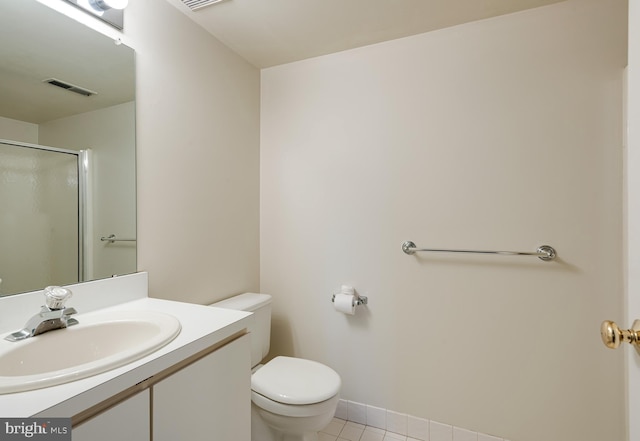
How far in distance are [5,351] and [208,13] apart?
1.52m

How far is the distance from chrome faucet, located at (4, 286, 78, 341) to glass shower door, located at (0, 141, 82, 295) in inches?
6.2

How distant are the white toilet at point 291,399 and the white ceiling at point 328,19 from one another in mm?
1442

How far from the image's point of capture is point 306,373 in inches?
59.1

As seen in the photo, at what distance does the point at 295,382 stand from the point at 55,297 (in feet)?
3.19

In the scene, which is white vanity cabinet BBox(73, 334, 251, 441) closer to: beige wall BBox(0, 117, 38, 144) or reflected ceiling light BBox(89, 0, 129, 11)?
beige wall BBox(0, 117, 38, 144)

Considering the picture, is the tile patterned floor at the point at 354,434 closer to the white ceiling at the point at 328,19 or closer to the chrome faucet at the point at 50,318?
the chrome faucet at the point at 50,318

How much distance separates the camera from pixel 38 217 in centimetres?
104

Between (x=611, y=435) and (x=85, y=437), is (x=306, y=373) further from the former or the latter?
(x=611, y=435)

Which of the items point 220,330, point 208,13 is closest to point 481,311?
point 220,330

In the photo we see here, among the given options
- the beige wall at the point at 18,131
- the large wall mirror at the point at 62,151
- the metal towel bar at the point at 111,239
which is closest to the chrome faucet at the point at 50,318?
the large wall mirror at the point at 62,151

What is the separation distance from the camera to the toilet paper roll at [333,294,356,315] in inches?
68.0

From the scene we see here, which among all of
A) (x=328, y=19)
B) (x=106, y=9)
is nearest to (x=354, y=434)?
(x=328, y=19)

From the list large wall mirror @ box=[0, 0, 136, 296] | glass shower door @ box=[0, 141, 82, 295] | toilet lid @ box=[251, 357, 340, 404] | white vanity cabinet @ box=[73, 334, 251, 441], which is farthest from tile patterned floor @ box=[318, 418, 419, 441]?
glass shower door @ box=[0, 141, 82, 295]

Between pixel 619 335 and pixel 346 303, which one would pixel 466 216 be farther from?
pixel 619 335
